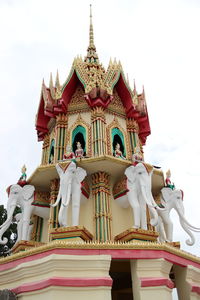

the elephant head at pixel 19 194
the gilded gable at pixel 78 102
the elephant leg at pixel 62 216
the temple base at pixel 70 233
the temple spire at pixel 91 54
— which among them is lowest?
the temple base at pixel 70 233

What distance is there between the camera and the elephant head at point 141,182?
11094 millimetres

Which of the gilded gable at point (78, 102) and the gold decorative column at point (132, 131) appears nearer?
the gold decorative column at point (132, 131)

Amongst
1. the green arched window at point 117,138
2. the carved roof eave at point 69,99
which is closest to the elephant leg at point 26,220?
the green arched window at point 117,138

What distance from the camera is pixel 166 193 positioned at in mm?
13078

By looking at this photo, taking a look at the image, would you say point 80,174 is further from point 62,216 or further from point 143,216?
point 143,216

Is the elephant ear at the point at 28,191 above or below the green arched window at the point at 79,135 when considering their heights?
below

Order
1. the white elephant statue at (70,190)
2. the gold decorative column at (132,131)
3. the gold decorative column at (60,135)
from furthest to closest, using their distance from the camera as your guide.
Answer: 1. the gold decorative column at (132,131)
2. the gold decorative column at (60,135)
3. the white elephant statue at (70,190)

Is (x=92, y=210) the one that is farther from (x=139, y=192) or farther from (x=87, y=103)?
(x=87, y=103)

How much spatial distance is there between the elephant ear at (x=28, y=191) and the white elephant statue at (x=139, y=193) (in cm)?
372

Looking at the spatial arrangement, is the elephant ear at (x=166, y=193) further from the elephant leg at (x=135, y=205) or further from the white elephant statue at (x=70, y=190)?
the white elephant statue at (x=70, y=190)

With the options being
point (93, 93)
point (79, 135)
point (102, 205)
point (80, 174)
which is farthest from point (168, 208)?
point (93, 93)

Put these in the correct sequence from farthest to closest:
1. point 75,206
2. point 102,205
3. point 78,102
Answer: point 78,102, point 102,205, point 75,206

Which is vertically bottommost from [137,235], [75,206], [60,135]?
[137,235]

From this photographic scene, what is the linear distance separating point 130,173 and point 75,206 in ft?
7.89
